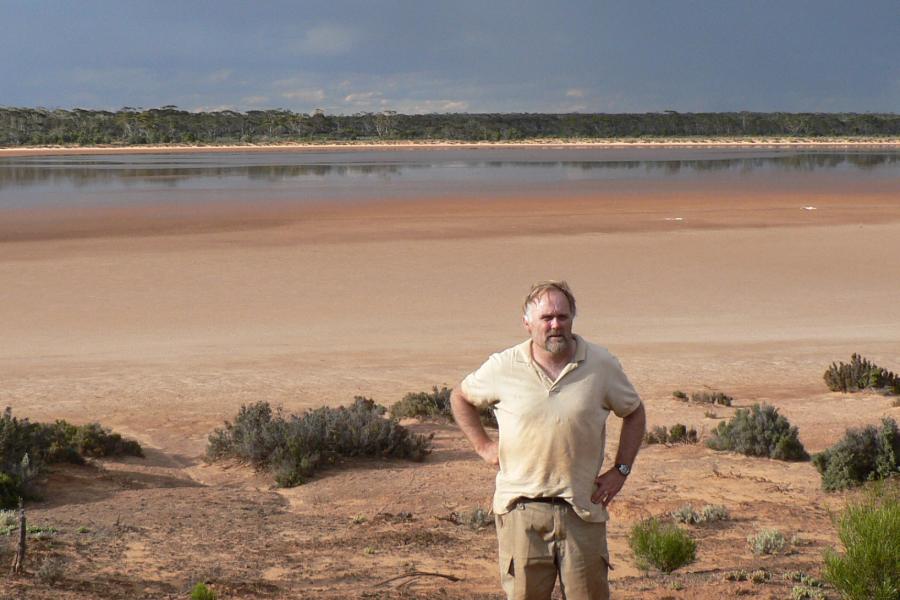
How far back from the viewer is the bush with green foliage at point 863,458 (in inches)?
294

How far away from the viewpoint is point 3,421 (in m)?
8.05

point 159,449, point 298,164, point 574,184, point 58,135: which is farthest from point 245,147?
point 159,449

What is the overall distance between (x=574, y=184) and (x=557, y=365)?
42.4 metres

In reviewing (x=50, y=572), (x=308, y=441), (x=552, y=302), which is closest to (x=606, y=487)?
(x=552, y=302)

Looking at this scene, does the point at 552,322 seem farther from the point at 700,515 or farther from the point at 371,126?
the point at 371,126

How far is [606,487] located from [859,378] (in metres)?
8.57

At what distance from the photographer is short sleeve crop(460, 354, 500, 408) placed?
3834 mm

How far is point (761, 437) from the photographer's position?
862 cm

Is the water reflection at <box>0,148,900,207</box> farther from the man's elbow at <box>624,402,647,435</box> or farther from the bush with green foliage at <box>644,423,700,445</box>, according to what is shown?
the man's elbow at <box>624,402,647,435</box>

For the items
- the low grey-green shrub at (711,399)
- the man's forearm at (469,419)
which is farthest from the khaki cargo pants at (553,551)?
the low grey-green shrub at (711,399)

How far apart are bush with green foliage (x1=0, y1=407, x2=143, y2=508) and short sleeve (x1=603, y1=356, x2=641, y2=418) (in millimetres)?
4822

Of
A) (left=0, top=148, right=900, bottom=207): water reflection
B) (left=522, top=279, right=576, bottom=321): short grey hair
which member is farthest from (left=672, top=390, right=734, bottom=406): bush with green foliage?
(left=0, top=148, right=900, bottom=207): water reflection

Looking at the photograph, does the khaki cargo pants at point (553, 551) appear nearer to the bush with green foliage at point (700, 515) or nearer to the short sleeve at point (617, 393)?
the short sleeve at point (617, 393)

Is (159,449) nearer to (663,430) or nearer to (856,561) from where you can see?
(663,430)
